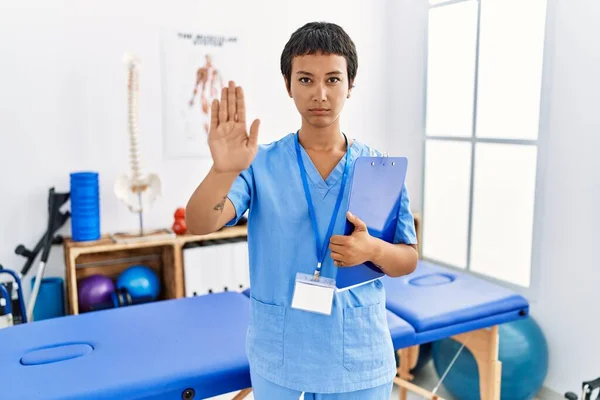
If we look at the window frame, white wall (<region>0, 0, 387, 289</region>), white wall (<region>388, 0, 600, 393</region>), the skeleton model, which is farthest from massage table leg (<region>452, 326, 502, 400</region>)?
white wall (<region>0, 0, 387, 289</region>)

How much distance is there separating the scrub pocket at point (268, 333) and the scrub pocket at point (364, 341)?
144 millimetres

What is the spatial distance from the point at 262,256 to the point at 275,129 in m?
2.40

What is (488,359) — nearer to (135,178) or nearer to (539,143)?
(539,143)

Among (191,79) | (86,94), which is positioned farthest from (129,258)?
(191,79)

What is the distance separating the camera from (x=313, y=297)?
1.13 metres

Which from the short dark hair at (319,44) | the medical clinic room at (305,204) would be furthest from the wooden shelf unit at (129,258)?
the short dark hair at (319,44)

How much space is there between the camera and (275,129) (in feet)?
11.5

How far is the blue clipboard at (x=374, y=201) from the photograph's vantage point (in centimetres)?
113

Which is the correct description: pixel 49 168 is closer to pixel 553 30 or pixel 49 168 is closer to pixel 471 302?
pixel 471 302

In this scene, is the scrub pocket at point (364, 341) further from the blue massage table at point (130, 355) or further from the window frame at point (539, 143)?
the window frame at point (539, 143)

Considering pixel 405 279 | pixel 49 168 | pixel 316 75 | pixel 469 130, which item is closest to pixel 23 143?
pixel 49 168

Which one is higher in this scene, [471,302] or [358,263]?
[358,263]

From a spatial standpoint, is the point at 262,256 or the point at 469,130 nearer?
the point at 262,256

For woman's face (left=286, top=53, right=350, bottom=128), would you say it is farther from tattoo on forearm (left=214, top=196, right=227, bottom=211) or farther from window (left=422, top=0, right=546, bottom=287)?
window (left=422, top=0, right=546, bottom=287)
